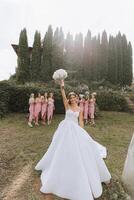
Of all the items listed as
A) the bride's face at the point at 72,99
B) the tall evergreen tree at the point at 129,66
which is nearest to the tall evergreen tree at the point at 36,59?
the tall evergreen tree at the point at 129,66

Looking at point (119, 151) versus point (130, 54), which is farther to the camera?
point (130, 54)

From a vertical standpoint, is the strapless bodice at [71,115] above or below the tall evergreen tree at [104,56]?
below

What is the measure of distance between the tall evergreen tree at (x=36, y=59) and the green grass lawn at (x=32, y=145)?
636 inches

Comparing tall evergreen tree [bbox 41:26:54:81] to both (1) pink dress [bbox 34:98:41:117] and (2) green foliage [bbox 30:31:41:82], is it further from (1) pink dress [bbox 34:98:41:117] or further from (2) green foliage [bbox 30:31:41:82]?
(1) pink dress [bbox 34:98:41:117]

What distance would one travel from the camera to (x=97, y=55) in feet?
145

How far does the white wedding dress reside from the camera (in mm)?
7004

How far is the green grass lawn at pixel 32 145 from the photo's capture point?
8.73 meters

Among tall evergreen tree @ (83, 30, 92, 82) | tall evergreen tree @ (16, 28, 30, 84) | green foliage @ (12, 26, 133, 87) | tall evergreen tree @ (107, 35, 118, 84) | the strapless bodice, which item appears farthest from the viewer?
tall evergreen tree @ (107, 35, 118, 84)

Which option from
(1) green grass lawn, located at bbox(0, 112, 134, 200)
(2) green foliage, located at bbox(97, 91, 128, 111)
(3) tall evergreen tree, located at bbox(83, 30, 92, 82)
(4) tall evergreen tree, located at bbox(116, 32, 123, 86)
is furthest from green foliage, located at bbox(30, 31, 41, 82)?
(1) green grass lawn, located at bbox(0, 112, 134, 200)

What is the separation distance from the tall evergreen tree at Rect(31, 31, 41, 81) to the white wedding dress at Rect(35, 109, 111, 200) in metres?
29.9

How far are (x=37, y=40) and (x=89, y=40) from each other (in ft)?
26.3

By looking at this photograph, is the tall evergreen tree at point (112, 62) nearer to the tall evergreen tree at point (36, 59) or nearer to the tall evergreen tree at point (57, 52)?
the tall evergreen tree at point (57, 52)

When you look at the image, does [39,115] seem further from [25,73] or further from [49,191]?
[25,73]

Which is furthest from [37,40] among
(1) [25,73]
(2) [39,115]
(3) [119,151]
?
(3) [119,151]
